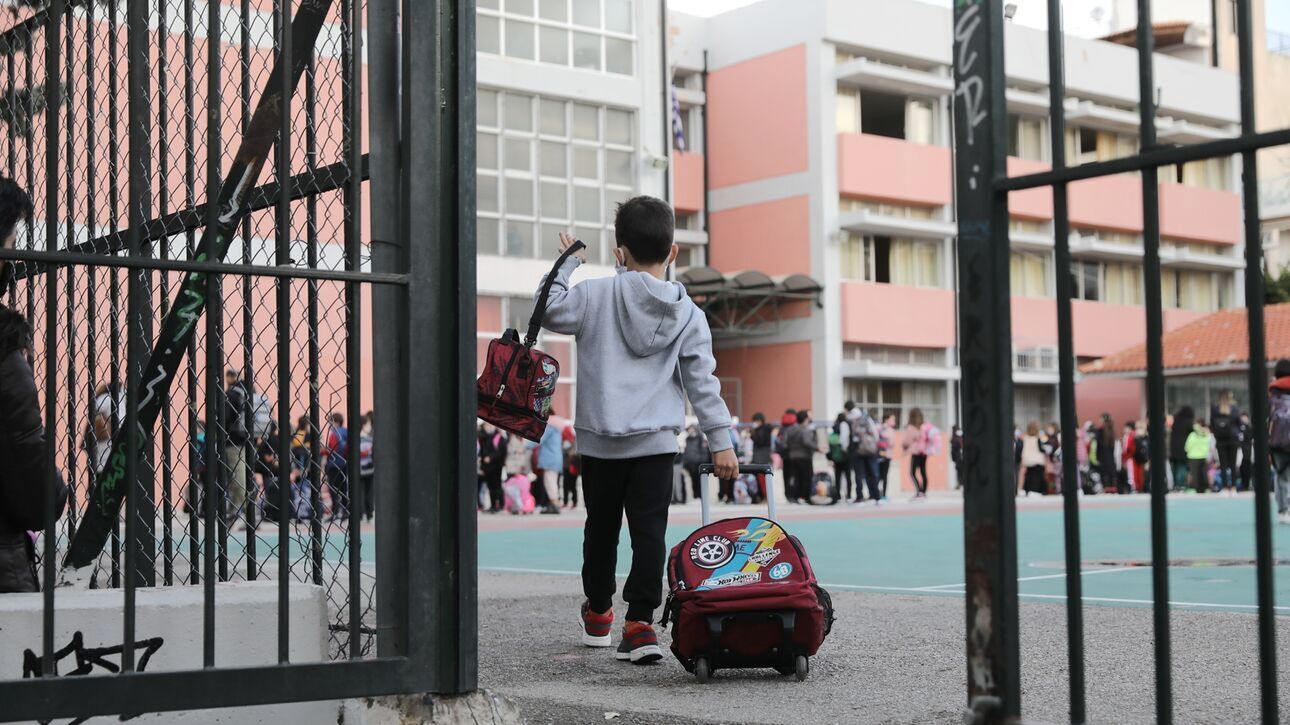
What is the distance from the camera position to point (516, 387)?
5477mm

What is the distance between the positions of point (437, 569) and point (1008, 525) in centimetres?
152

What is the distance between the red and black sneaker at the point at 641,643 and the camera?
561 cm

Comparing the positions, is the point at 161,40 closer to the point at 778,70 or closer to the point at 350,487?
the point at 350,487

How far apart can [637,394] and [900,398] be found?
129 feet

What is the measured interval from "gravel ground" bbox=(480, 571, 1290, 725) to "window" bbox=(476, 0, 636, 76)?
26983mm

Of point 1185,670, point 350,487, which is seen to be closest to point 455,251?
point 350,487

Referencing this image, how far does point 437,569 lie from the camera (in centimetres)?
395

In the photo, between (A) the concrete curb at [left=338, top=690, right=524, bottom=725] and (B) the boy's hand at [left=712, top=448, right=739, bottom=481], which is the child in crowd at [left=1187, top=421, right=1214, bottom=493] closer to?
(B) the boy's hand at [left=712, top=448, right=739, bottom=481]

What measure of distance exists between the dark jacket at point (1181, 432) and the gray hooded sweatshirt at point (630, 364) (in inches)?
1135

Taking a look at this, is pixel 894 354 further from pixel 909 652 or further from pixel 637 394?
pixel 637 394

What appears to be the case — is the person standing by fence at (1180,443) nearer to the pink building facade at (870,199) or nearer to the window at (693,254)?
the pink building facade at (870,199)

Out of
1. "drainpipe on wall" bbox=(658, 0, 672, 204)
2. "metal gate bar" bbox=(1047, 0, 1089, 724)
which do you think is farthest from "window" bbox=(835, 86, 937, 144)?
"metal gate bar" bbox=(1047, 0, 1089, 724)

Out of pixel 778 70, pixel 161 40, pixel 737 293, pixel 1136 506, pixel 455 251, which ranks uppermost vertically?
pixel 778 70

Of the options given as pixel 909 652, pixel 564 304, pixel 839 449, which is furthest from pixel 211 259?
pixel 839 449
